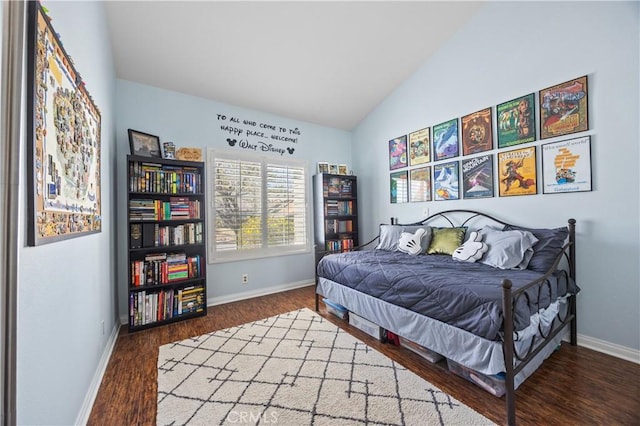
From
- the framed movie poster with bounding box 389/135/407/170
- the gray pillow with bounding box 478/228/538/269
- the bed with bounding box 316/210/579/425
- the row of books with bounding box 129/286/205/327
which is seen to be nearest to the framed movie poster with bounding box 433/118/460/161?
the framed movie poster with bounding box 389/135/407/170

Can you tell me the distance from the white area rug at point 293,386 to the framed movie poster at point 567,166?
2005mm

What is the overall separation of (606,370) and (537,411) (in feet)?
2.78

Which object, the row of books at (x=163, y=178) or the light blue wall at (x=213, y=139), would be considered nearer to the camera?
the row of books at (x=163, y=178)

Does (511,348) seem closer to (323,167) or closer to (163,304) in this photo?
(163,304)

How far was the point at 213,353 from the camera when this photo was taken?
210 centimetres

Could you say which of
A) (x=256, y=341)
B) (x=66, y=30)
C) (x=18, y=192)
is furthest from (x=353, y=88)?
(x=18, y=192)

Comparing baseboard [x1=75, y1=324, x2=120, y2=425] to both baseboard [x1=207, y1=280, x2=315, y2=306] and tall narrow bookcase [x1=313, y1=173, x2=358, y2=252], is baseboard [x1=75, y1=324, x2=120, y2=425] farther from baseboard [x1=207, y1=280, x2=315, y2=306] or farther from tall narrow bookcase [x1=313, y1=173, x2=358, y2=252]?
tall narrow bookcase [x1=313, y1=173, x2=358, y2=252]

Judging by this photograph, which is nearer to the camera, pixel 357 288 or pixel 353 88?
pixel 357 288

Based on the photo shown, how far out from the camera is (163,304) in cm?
269

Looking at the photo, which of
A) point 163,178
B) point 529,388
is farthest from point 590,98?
point 163,178

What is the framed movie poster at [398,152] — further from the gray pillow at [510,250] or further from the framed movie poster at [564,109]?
the gray pillow at [510,250]

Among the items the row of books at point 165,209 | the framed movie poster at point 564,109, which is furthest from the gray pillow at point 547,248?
the row of books at point 165,209

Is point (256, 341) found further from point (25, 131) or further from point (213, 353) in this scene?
point (25, 131)

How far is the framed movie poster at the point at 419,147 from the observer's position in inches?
132
